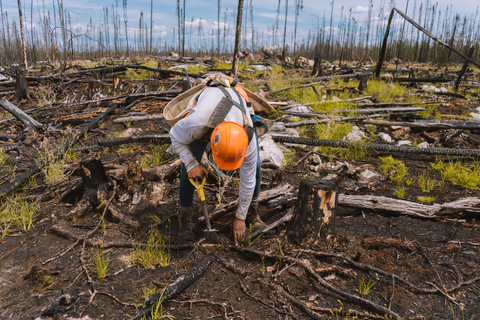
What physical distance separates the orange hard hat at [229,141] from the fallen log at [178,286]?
93 centimetres

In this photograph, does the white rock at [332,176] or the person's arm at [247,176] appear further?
the white rock at [332,176]

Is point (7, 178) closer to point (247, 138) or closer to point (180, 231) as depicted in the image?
point (180, 231)

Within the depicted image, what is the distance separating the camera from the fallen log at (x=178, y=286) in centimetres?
185

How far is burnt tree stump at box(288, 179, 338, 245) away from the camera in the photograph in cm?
238

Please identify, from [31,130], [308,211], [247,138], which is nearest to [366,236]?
Answer: [308,211]

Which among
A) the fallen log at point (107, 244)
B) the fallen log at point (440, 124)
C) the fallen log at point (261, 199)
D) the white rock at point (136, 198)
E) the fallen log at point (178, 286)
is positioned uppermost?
the fallen log at point (440, 124)

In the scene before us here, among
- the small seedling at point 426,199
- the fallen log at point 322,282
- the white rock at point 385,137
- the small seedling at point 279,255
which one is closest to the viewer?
the fallen log at point 322,282

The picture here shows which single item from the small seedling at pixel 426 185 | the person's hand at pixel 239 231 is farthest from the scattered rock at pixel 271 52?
the person's hand at pixel 239 231

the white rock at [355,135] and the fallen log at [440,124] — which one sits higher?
the fallen log at [440,124]

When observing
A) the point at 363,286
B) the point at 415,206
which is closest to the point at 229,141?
the point at 363,286

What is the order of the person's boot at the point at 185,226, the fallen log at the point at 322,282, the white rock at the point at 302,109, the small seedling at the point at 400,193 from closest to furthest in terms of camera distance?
the fallen log at the point at 322,282 → the person's boot at the point at 185,226 → the small seedling at the point at 400,193 → the white rock at the point at 302,109

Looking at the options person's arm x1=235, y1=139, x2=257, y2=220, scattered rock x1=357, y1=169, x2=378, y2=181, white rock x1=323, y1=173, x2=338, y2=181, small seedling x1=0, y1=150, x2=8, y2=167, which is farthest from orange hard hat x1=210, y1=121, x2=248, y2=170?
small seedling x1=0, y1=150, x2=8, y2=167

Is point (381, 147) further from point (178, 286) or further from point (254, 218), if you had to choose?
point (178, 286)

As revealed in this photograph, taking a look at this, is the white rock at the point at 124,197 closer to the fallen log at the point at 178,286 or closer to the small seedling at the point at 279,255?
the fallen log at the point at 178,286
